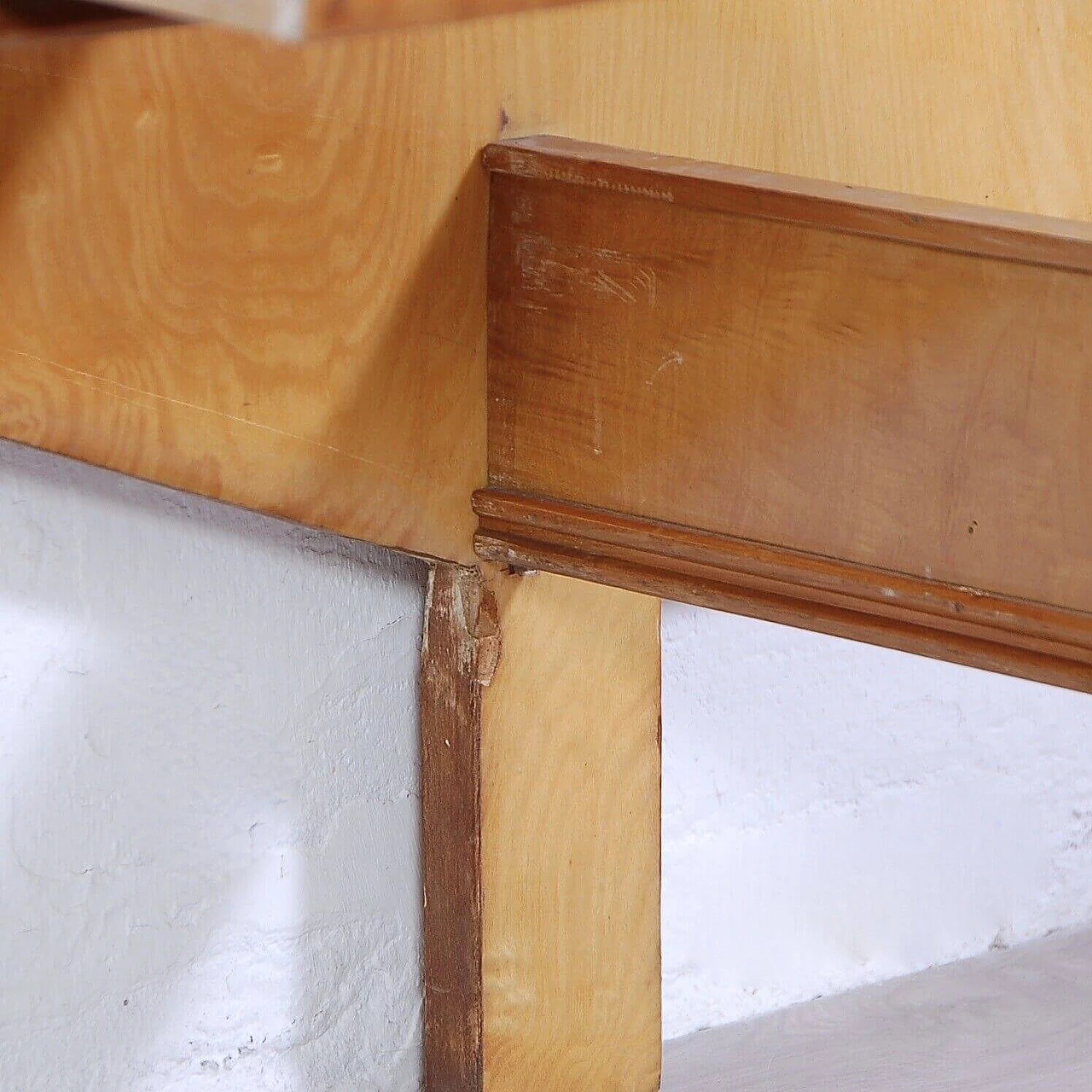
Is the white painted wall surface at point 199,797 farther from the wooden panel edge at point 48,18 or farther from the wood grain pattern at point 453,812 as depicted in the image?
the wooden panel edge at point 48,18

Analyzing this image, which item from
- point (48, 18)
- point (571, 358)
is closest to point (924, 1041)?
point (571, 358)

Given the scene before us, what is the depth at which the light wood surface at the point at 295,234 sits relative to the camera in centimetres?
113

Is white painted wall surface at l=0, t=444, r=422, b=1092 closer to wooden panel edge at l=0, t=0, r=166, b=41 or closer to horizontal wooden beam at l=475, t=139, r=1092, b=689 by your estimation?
horizontal wooden beam at l=475, t=139, r=1092, b=689

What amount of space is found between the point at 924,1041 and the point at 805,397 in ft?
3.36

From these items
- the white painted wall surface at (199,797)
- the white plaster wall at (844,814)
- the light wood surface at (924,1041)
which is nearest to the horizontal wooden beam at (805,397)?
the white painted wall surface at (199,797)

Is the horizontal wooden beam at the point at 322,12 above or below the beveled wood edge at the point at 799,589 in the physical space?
below

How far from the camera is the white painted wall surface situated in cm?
131

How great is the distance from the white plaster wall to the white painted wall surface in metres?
0.35

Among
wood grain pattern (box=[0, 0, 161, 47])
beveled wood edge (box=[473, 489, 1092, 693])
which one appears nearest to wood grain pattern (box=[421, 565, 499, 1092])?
beveled wood edge (box=[473, 489, 1092, 693])

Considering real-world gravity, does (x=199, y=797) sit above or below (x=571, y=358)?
below

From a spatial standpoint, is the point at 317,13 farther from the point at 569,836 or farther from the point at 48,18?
the point at 569,836

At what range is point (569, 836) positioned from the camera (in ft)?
4.58

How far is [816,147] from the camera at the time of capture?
1.37 metres

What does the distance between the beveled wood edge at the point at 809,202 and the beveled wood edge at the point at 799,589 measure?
202mm
